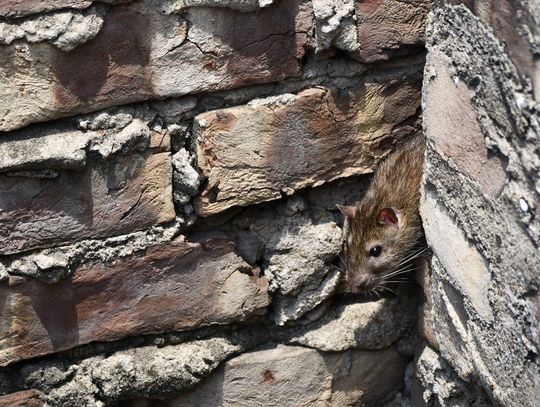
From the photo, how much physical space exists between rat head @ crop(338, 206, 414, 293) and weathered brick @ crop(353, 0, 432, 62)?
2.11ft

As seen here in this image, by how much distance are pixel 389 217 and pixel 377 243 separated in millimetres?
136

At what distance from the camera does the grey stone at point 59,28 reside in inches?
93.7

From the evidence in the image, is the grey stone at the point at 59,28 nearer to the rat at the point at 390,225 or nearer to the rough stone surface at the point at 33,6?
the rough stone surface at the point at 33,6

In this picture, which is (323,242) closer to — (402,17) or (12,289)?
Answer: (402,17)

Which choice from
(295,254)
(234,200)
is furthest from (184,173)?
(295,254)

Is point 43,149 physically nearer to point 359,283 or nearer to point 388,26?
point 388,26

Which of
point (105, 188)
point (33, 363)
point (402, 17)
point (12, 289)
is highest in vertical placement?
point (402, 17)

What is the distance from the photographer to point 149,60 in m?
2.53

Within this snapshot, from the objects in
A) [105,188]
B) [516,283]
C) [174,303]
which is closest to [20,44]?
[105,188]

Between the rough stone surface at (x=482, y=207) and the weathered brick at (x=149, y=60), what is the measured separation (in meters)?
0.41

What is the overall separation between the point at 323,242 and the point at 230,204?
1.12 feet

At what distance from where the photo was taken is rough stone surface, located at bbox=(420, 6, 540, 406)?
198 centimetres

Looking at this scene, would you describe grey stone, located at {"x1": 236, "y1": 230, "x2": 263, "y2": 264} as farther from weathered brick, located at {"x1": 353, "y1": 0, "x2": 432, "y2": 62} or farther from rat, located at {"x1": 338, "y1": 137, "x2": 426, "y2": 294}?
weathered brick, located at {"x1": 353, "y1": 0, "x2": 432, "y2": 62}

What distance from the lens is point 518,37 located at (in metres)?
1.89
